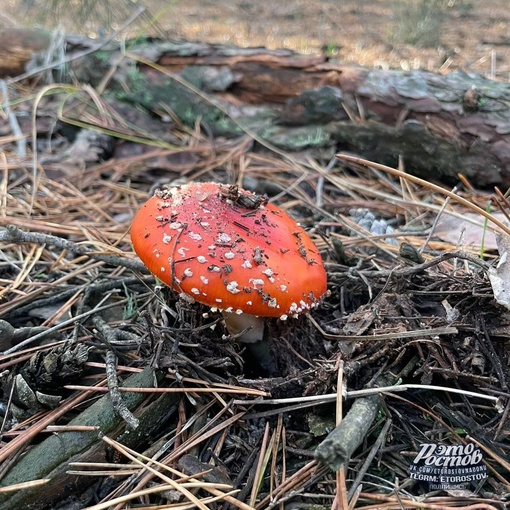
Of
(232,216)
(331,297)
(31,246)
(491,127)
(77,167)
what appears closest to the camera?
(232,216)

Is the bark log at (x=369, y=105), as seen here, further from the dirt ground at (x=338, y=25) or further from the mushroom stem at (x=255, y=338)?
the mushroom stem at (x=255, y=338)

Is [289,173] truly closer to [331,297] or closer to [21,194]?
[331,297]

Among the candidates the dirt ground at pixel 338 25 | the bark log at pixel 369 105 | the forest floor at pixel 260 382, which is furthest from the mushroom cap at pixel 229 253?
the dirt ground at pixel 338 25

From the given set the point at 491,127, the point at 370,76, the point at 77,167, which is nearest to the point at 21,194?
the point at 77,167

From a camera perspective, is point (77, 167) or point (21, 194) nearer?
point (21, 194)

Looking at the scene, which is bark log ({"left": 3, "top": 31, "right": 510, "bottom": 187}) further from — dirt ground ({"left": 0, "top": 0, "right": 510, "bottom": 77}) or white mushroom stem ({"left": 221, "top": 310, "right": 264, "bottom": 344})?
white mushroom stem ({"left": 221, "top": 310, "right": 264, "bottom": 344})

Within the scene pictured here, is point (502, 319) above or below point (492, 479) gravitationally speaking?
above

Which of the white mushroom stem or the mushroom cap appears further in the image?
the white mushroom stem

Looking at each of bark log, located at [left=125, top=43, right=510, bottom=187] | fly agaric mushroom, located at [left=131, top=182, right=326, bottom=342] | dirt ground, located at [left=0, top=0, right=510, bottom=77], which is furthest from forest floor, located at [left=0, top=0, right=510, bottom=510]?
dirt ground, located at [left=0, top=0, right=510, bottom=77]
